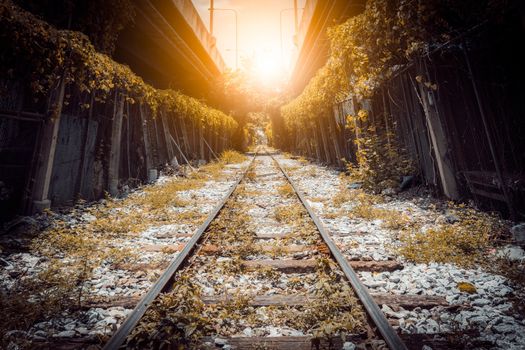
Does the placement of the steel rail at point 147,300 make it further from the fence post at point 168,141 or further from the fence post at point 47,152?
the fence post at point 168,141

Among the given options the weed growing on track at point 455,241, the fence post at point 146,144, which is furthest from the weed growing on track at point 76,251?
the weed growing on track at point 455,241

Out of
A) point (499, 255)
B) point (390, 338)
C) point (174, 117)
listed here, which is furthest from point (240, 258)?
point (174, 117)

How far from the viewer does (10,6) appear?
4.17 metres

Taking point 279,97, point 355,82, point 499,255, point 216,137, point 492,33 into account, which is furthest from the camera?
point 279,97

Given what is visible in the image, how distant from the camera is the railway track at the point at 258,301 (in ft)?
6.27

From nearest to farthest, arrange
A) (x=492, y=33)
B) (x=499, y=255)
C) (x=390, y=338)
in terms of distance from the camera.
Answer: (x=390, y=338) → (x=499, y=255) → (x=492, y=33)

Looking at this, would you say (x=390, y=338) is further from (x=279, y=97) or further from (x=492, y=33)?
(x=279, y=97)

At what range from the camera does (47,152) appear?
209 inches

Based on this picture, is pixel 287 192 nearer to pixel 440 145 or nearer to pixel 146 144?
pixel 440 145

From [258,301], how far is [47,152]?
5364 millimetres

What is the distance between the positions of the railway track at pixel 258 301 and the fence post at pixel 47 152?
140 inches

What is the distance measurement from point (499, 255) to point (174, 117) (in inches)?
473

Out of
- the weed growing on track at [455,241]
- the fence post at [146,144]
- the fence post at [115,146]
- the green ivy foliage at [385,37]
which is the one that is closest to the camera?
the weed growing on track at [455,241]

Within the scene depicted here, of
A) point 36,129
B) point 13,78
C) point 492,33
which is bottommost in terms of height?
point 492,33
